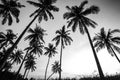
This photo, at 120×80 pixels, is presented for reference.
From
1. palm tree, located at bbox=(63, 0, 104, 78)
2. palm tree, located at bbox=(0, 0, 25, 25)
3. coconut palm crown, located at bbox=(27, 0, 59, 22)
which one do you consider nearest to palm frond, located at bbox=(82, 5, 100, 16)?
palm tree, located at bbox=(63, 0, 104, 78)

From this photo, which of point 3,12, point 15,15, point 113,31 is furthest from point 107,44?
point 3,12

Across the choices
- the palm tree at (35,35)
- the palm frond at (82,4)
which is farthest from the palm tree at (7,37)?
the palm frond at (82,4)

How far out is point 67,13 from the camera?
58.0 ft

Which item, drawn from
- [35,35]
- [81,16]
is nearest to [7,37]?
[35,35]

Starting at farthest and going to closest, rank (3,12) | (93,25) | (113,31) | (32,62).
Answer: (32,62)
(113,31)
(3,12)
(93,25)

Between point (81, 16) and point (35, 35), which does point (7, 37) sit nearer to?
point (35, 35)

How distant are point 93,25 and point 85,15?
2.62m

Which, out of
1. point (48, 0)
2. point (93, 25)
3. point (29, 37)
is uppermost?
point (48, 0)

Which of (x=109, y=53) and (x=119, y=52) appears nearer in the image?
(x=119, y=52)

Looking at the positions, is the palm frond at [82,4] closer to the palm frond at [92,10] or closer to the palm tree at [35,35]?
the palm frond at [92,10]

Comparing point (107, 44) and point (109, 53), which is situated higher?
point (107, 44)

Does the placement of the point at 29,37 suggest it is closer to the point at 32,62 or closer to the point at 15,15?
the point at 15,15

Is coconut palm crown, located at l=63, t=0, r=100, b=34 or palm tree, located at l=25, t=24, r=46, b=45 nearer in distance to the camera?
coconut palm crown, located at l=63, t=0, r=100, b=34

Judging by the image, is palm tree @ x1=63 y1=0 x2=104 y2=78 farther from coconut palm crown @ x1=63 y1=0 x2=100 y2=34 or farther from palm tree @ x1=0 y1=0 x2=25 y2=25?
palm tree @ x1=0 y1=0 x2=25 y2=25
